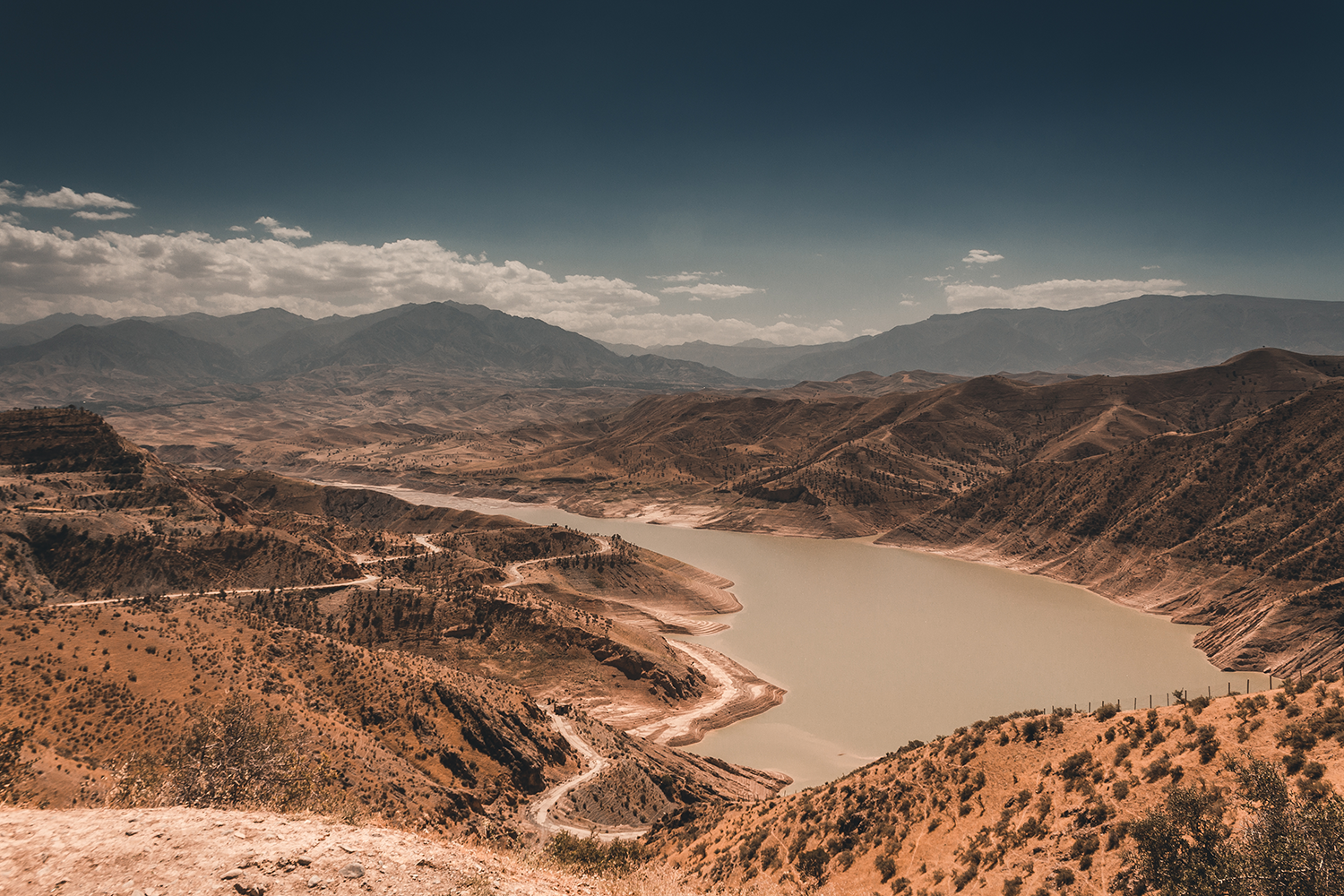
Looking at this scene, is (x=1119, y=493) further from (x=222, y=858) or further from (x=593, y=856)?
(x=222, y=858)

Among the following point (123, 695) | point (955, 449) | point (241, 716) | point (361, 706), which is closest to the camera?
point (241, 716)

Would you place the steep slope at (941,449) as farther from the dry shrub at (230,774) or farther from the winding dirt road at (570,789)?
the dry shrub at (230,774)

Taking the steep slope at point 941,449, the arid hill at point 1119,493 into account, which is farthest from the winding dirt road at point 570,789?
the steep slope at point 941,449

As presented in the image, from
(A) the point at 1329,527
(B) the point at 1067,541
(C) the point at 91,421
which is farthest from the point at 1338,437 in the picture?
(C) the point at 91,421

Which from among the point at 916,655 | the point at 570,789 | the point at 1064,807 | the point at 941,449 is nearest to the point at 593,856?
the point at 570,789

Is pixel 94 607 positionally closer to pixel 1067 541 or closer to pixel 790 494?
pixel 1067 541

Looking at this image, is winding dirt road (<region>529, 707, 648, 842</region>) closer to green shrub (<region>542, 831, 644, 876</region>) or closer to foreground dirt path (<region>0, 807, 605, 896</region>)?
green shrub (<region>542, 831, 644, 876</region>)
